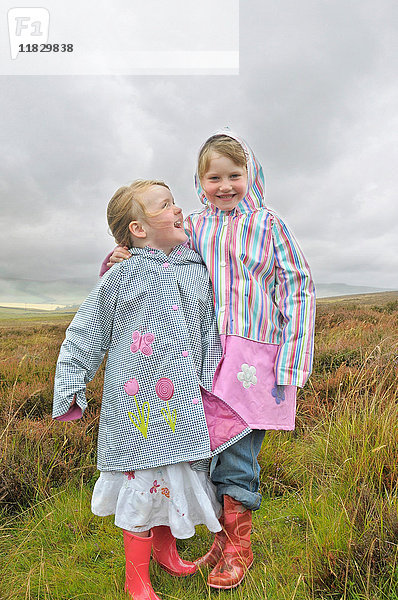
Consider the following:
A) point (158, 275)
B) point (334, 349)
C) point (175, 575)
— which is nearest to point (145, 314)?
point (158, 275)

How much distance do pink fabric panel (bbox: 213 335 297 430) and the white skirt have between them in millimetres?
382

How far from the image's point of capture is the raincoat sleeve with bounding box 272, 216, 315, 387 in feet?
8.89

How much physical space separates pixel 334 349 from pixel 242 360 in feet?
12.7

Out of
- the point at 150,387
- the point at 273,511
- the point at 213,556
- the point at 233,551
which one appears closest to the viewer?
the point at 150,387

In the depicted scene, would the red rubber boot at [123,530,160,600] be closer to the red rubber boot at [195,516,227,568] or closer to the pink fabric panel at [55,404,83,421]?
the red rubber boot at [195,516,227,568]

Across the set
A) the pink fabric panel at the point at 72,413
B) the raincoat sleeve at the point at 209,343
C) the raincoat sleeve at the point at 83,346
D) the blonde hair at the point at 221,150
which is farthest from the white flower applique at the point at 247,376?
the blonde hair at the point at 221,150

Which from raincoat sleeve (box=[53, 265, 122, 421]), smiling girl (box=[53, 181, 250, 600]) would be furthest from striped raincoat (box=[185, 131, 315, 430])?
raincoat sleeve (box=[53, 265, 122, 421])

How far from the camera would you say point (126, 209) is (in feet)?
9.22

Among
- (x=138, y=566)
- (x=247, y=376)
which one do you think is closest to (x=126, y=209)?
(x=247, y=376)

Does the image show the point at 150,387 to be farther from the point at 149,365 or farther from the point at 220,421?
the point at 220,421

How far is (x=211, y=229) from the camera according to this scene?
A: 9.52 ft

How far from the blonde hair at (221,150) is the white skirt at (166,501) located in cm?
154

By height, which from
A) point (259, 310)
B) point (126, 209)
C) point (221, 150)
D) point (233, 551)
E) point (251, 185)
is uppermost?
point (221, 150)

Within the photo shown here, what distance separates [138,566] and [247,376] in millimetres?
1066
